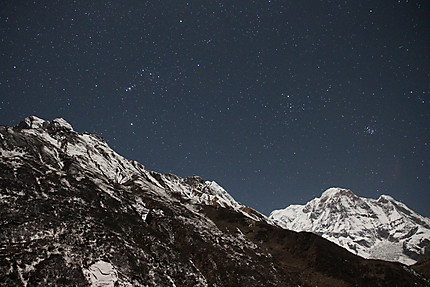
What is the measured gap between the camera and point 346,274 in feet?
202

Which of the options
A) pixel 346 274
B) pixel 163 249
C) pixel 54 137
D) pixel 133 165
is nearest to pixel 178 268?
pixel 163 249

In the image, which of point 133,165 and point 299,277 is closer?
point 299,277

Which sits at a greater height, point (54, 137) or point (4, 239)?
point (54, 137)

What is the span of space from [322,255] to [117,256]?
54191mm

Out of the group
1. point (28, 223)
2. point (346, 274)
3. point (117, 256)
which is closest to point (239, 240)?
point (346, 274)

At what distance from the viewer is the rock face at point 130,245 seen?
37156 mm

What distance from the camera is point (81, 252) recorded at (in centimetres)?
4078

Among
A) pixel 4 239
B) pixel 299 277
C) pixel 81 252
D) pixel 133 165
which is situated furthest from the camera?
pixel 133 165

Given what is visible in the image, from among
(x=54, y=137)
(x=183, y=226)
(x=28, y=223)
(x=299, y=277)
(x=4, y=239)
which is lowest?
(x=4, y=239)

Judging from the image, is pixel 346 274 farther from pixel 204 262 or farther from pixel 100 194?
pixel 100 194

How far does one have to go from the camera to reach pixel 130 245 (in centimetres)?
4878

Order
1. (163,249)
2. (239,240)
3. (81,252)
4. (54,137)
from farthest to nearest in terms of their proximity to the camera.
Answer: (54,137) < (239,240) < (163,249) < (81,252)

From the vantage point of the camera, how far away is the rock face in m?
37.2

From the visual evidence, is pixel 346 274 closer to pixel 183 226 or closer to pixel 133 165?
pixel 183 226
